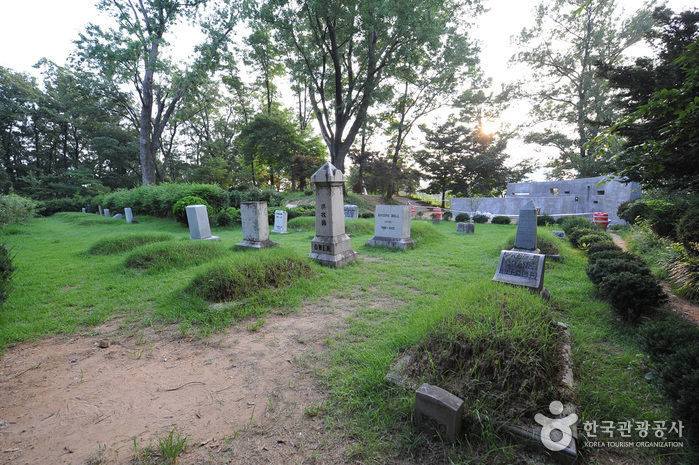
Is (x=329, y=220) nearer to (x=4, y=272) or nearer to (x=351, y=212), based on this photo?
(x=4, y=272)

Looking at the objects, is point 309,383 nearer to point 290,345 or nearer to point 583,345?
point 290,345

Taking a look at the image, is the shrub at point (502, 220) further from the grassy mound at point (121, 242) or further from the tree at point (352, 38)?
the grassy mound at point (121, 242)

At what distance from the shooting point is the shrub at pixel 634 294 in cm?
302

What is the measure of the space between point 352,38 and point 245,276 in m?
→ 15.1

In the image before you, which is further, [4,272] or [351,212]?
[351,212]

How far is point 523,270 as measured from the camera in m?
3.91

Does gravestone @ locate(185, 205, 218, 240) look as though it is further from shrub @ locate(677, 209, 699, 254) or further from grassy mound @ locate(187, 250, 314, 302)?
shrub @ locate(677, 209, 699, 254)

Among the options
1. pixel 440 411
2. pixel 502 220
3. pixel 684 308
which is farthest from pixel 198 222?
pixel 502 220

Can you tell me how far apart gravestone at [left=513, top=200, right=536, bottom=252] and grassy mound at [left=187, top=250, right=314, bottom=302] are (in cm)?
461

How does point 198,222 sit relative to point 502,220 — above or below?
above

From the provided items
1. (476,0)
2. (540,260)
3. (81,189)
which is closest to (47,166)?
(81,189)

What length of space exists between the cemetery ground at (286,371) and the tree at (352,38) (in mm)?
11717

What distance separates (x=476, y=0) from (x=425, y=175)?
1430 cm

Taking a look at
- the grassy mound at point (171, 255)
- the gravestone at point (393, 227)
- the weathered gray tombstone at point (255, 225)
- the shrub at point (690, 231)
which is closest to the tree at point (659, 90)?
the shrub at point (690, 231)
